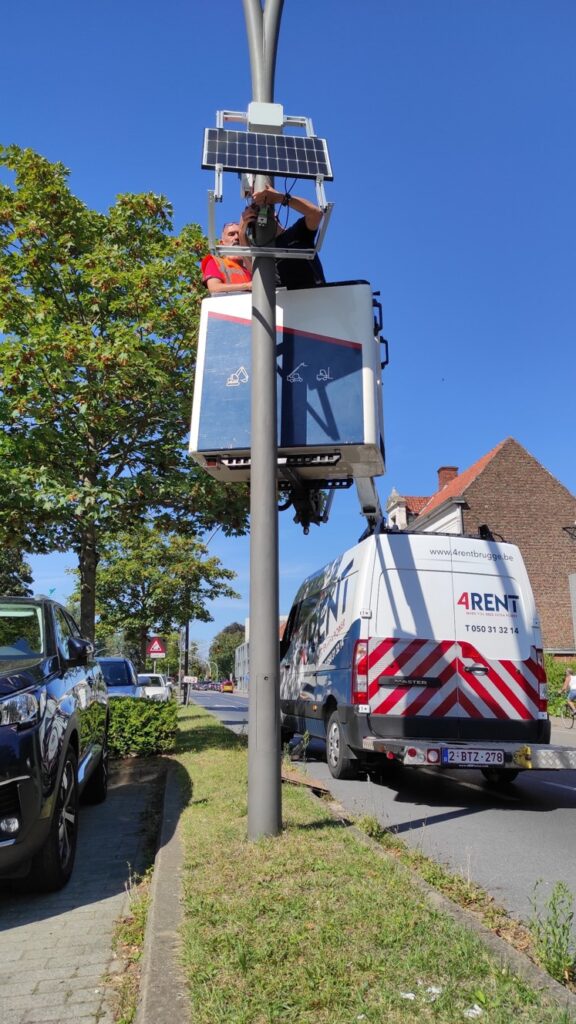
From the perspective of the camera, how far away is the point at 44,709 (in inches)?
182

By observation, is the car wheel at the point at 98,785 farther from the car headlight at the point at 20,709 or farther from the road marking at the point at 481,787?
the road marking at the point at 481,787

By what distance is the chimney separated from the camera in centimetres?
4491

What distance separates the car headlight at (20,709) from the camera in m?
4.21

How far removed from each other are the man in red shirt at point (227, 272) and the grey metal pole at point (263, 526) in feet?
3.29

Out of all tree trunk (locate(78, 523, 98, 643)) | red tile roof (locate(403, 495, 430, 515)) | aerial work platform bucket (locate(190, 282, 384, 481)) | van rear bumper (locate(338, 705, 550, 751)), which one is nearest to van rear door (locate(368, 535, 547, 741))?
van rear bumper (locate(338, 705, 550, 751))

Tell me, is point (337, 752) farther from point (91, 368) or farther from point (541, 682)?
point (91, 368)

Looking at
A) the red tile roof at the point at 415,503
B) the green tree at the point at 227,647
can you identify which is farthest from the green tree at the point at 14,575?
the green tree at the point at 227,647

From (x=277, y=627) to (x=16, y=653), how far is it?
178 centimetres

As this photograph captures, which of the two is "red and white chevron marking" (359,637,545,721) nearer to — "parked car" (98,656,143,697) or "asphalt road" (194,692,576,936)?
"asphalt road" (194,692,576,936)

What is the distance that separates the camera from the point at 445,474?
148 ft

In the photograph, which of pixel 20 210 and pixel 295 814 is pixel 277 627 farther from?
pixel 20 210

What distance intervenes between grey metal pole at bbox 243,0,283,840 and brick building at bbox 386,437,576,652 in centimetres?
3082

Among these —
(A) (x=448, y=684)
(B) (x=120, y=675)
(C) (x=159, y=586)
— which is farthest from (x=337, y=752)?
(C) (x=159, y=586)

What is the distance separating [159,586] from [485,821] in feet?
→ 87.1
